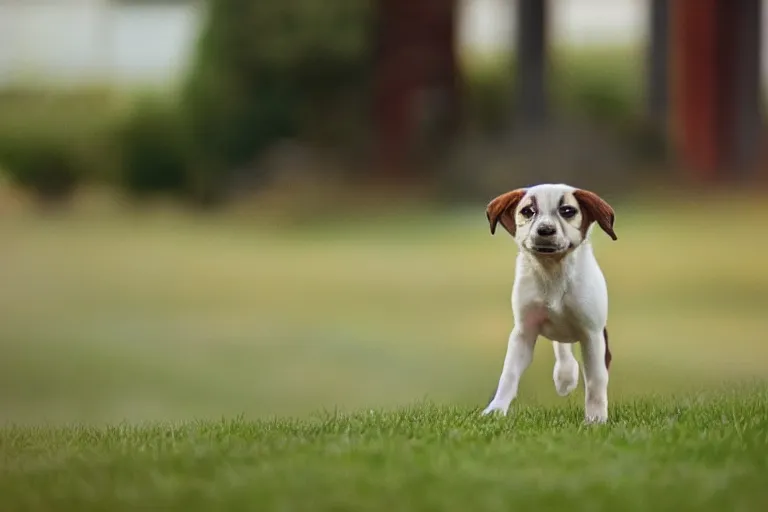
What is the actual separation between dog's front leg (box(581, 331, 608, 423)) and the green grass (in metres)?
0.04

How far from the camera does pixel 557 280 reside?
1893 millimetres

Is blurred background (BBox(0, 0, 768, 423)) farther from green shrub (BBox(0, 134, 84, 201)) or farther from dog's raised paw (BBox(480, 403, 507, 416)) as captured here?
dog's raised paw (BBox(480, 403, 507, 416))

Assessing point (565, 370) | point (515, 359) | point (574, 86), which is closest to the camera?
point (515, 359)

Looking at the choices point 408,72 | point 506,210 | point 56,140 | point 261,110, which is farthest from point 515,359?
point 56,140

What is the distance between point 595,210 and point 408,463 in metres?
0.52

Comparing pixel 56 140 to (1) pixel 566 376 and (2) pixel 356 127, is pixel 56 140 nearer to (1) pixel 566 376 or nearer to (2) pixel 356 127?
(2) pixel 356 127

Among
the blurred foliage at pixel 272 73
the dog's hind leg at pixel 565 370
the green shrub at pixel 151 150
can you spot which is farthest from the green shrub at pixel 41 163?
the dog's hind leg at pixel 565 370

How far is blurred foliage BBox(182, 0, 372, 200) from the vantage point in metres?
3.99

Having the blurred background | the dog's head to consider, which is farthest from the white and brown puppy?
the blurred background

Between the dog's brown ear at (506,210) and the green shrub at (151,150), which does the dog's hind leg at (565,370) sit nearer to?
the dog's brown ear at (506,210)

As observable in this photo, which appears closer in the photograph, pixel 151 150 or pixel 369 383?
pixel 369 383

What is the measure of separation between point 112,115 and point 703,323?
2.18 meters

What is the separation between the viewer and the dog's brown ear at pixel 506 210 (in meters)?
1.88

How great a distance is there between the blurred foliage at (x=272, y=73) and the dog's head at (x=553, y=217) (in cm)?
224
